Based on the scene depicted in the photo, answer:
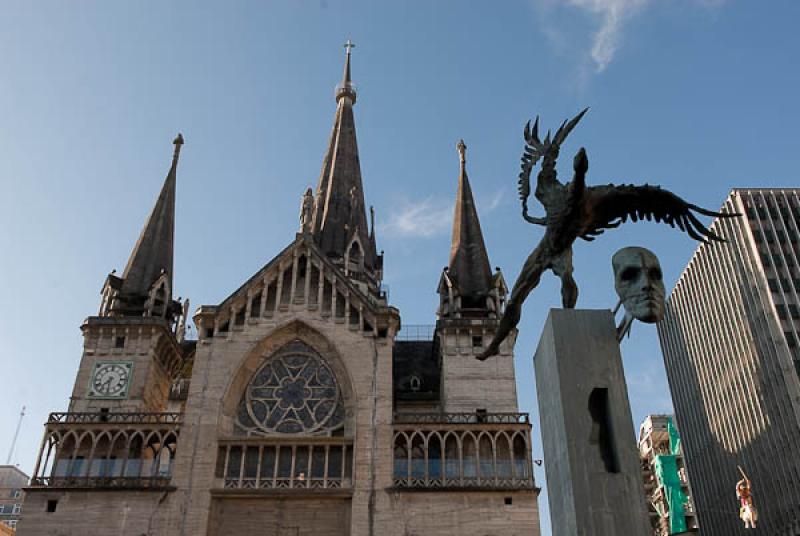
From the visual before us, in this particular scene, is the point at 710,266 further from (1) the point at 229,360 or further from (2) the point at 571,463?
(2) the point at 571,463

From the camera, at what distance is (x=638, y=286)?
10.3 metres

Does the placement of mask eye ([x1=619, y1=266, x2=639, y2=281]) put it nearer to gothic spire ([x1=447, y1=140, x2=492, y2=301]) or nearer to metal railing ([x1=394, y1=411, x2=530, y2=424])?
metal railing ([x1=394, y1=411, x2=530, y2=424])

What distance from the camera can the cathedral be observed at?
103 ft

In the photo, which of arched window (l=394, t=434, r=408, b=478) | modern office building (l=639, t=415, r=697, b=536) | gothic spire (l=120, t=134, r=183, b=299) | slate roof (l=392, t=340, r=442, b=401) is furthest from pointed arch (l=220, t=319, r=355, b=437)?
modern office building (l=639, t=415, r=697, b=536)

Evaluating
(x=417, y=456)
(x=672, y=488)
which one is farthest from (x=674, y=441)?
(x=417, y=456)

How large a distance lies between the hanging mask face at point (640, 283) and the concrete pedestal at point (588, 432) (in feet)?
1.57

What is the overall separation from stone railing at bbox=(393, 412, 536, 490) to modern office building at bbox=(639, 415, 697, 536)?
155 feet

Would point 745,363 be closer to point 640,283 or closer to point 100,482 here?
point 100,482

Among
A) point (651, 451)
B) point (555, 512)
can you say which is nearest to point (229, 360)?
point (555, 512)

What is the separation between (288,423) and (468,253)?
49.6ft

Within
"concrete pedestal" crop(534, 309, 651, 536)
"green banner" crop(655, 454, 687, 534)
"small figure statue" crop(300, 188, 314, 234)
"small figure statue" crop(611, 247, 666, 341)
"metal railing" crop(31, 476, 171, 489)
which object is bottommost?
"concrete pedestal" crop(534, 309, 651, 536)

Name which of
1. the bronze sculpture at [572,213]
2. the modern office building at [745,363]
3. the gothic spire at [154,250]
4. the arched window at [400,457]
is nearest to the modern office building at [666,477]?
the modern office building at [745,363]

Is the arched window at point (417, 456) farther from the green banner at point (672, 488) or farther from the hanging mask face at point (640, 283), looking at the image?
the green banner at point (672, 488)

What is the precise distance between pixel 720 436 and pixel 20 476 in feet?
285
